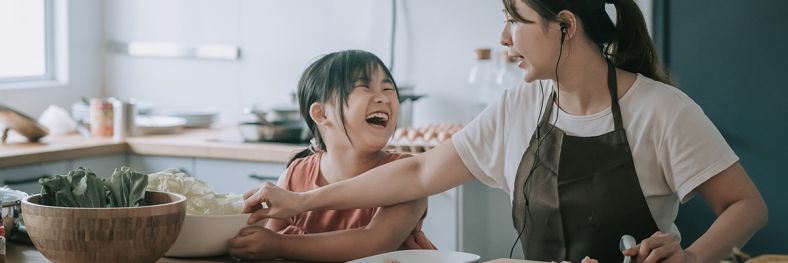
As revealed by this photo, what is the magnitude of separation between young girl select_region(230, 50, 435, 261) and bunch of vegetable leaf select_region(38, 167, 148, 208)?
1.02 ft

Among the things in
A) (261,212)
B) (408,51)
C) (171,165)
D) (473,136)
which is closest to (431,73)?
(408,51)

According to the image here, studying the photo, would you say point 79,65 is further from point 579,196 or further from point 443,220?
point 579,196

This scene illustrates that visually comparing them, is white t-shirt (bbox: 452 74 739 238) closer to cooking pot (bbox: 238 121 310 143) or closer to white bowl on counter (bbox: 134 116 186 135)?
cooking pot (bbox: 238 121 310 143)

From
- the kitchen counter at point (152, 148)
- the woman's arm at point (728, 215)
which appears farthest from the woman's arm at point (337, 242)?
the kitchen counter at point (152, 148)

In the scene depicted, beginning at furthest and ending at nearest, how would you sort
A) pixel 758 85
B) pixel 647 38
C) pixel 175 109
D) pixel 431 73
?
pixel 175 109 → pixel 431 73 → pixel 758 85 → pixel 647 38

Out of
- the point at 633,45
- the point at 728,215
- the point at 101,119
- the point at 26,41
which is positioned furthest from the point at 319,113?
the point at 26,41

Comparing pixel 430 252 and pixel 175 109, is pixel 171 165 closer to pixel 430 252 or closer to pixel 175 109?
pixel 175 109

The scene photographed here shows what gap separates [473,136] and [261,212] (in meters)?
0.51

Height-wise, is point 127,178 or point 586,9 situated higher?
point 586,9

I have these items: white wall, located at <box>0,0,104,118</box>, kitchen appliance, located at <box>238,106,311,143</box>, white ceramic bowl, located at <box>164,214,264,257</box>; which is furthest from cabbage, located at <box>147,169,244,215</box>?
white wall, located at <box>0,0,104,118</box>

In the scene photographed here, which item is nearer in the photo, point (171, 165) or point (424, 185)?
point (424, 185)

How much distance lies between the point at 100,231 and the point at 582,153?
3.18 ft

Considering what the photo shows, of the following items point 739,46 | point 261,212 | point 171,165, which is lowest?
point 171,165

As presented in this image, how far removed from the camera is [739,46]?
3803mm
